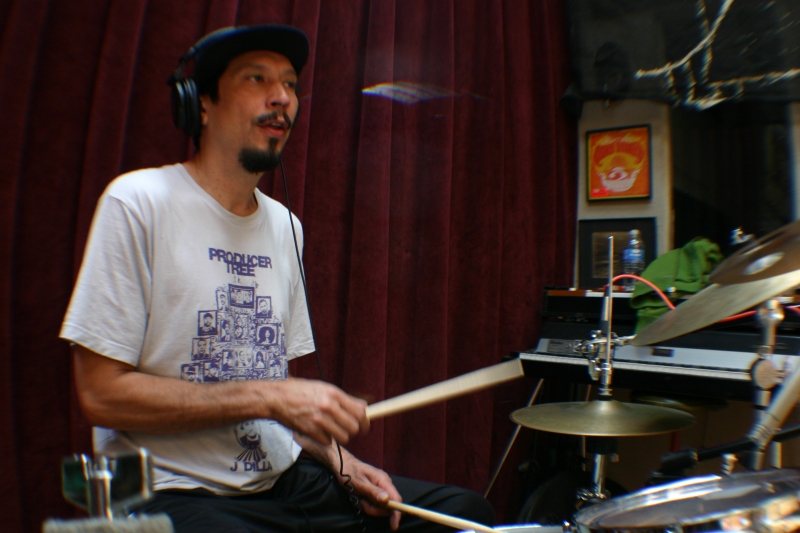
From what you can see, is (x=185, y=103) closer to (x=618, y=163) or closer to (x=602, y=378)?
(x=602, y=378)

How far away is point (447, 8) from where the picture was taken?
6.37 ft

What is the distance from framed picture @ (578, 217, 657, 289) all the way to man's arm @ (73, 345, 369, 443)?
1.82m

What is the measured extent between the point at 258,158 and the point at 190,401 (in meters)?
0.50

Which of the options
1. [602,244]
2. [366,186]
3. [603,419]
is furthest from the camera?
[602,244]

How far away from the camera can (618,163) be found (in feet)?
8.09

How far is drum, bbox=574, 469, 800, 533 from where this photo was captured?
63 centimetres

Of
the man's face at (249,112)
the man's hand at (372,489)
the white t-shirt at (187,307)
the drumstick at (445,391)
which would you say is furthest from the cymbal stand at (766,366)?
the man's face at (249,112)

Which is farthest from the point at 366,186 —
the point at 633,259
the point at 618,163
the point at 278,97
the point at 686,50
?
the point at 686,50

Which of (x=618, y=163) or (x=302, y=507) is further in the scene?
(x=618, y=163)

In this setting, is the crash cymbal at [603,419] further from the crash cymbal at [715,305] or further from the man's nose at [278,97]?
the man's nose at [278,97]

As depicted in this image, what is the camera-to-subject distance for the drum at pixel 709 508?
63 cm

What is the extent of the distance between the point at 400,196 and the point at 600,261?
1.08 m

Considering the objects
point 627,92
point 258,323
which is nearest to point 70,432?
point 258,323

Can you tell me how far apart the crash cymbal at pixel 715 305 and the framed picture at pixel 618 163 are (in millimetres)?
1387
